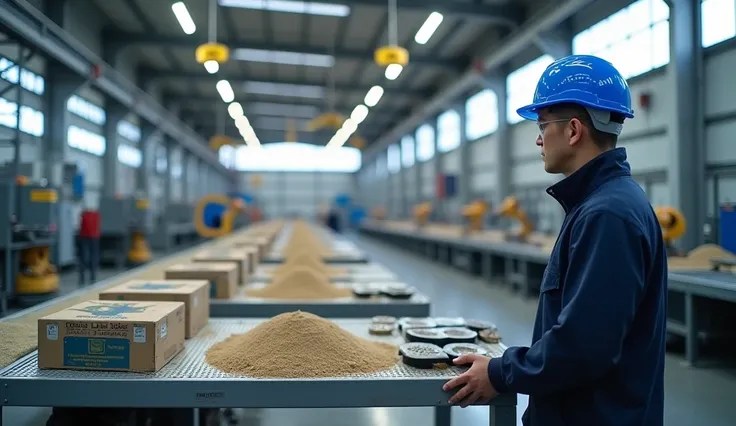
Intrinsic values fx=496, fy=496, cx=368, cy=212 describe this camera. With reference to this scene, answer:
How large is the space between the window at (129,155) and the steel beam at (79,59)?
106cm

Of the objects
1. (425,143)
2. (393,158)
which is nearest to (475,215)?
(425,143)

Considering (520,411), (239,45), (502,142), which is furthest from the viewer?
(239,45)

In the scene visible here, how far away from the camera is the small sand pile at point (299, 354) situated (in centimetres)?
171

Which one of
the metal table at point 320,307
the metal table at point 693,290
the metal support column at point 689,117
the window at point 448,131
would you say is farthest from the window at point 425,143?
the metal table at point 320,307

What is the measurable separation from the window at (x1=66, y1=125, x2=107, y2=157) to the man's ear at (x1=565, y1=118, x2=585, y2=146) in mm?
10837

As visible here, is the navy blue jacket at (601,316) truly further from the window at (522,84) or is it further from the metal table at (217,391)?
the window at (522,84)

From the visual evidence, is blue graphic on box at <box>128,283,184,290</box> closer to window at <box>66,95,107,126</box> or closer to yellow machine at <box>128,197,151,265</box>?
yellow machine at <box>128,197,151,265</box>

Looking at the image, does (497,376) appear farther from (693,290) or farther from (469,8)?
(469,8)

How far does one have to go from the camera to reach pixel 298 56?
13.5m

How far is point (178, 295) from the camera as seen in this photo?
87.0 inches

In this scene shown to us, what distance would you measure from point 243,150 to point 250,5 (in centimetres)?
1950

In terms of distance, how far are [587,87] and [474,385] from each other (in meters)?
0.87

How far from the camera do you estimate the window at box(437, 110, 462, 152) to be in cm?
1548

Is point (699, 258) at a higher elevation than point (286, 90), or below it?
below
